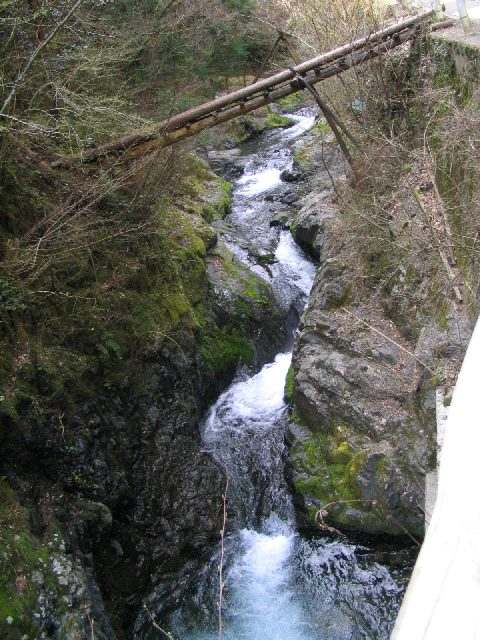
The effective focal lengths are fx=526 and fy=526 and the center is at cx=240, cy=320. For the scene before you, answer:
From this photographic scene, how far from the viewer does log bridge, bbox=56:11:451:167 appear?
6637 mm

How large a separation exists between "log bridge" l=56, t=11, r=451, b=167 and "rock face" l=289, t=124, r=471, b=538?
2394 millimetres

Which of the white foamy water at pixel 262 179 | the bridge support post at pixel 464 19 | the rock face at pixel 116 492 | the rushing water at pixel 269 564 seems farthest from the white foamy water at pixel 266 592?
the white foamy water at pixel 262 179

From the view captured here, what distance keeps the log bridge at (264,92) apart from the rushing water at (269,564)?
13.1 feet

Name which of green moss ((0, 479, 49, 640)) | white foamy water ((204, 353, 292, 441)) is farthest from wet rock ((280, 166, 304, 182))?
green moss ((0, 479, 49, 640))

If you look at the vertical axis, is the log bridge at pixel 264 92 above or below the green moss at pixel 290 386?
above

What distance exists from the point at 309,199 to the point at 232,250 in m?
2.82

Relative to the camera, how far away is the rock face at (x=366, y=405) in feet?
19.4

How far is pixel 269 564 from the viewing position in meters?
6.25

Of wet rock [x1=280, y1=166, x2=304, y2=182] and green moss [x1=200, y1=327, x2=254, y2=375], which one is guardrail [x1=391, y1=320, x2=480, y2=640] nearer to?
green moss [x1=200, y1=327, x2=254, y2=375]

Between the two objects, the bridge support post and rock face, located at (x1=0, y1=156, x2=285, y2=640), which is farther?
the bridge support post

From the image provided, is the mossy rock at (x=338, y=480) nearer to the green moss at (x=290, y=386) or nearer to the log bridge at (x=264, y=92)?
the green moss at (x=290, y=386)

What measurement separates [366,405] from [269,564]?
7.31ft

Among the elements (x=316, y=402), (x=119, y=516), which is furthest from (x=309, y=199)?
(x=119, y=516)

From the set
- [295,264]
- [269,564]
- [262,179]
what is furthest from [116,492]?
[262,179]
